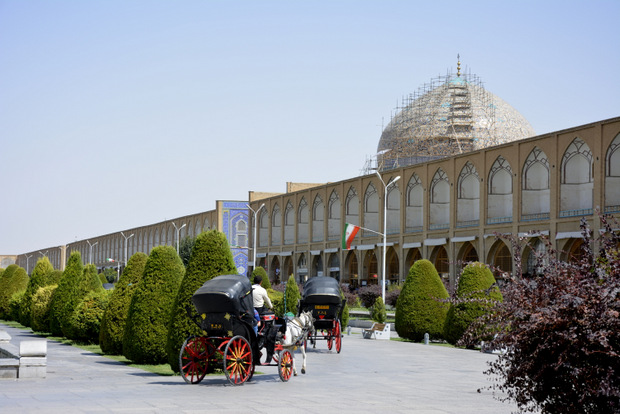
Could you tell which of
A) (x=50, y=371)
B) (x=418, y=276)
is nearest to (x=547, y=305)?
(x=50, y=371)

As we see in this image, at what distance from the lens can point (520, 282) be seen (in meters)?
6.29

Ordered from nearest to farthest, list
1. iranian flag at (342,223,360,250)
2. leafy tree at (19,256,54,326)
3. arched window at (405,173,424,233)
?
leafy tree at (19,256,54,326) < iranian flag at (342,223,360,250) < arched window at (405,173,424,233)

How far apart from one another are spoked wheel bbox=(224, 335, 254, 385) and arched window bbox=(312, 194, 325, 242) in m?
49.2

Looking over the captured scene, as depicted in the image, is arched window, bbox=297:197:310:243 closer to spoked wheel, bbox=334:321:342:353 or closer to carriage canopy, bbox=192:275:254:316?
spoked wheel, bbox=334:321:342:353

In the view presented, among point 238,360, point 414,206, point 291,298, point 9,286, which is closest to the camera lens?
point 238,360

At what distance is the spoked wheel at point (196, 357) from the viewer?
11578 millimetres

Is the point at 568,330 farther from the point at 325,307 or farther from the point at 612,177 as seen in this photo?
the point at 612,177

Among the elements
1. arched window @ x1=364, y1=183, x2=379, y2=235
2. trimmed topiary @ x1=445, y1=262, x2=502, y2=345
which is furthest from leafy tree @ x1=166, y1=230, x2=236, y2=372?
arched window @ x1=364, y1=183, x2=379, y2=235

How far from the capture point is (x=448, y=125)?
2640 inches

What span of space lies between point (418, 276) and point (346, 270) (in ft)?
110

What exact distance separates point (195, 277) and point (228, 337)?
174 cm

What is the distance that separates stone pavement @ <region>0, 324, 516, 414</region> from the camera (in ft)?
29.6

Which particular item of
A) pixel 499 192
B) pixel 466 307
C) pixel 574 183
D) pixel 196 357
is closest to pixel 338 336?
pixel 466 307

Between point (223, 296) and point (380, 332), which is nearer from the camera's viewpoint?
point (223, 296)
